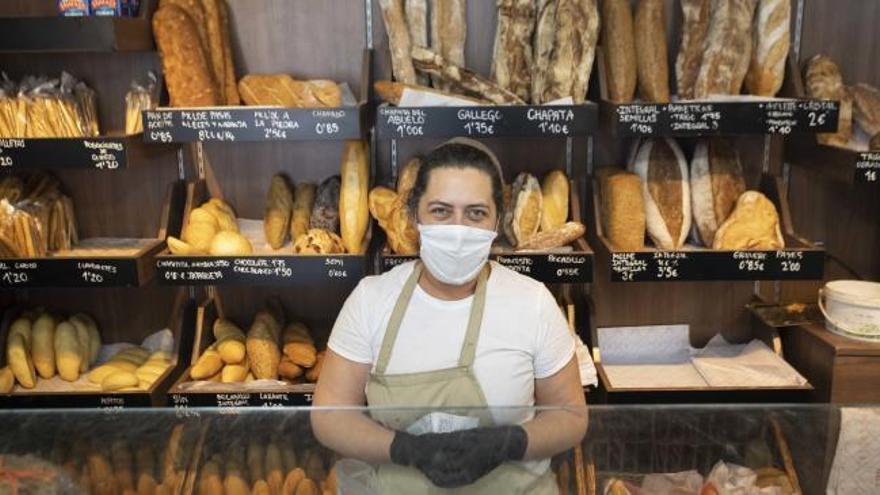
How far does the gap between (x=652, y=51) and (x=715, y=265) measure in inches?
25.8

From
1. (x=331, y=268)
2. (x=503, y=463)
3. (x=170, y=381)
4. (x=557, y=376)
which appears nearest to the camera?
(x=503, y=463)

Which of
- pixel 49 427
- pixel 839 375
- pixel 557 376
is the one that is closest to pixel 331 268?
pixel 557 376

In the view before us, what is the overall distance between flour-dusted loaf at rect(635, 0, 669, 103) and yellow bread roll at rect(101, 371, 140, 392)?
1785mm

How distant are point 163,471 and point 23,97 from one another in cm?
148

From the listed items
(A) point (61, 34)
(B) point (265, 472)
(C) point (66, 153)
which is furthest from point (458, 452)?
(A) point (61, 34)

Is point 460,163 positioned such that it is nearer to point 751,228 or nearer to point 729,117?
point 729,117

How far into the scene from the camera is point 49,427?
124cm

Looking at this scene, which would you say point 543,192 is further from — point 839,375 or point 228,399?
point 228,399

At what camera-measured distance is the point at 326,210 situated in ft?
7.48

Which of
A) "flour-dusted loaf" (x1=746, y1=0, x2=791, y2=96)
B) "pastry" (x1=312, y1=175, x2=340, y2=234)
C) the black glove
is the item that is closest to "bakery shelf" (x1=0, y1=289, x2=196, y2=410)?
"pastry" (x1=312, y1=175, x2=340, y2=234)

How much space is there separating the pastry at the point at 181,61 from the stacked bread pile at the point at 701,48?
1.21m

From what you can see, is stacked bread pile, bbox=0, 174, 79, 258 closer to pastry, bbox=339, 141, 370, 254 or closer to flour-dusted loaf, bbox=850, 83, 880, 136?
pastry, bbox=339, 141, 370, 254

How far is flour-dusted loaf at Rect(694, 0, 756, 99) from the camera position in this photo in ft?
7.02

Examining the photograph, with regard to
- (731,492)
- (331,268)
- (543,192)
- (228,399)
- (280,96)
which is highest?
(280,96)
